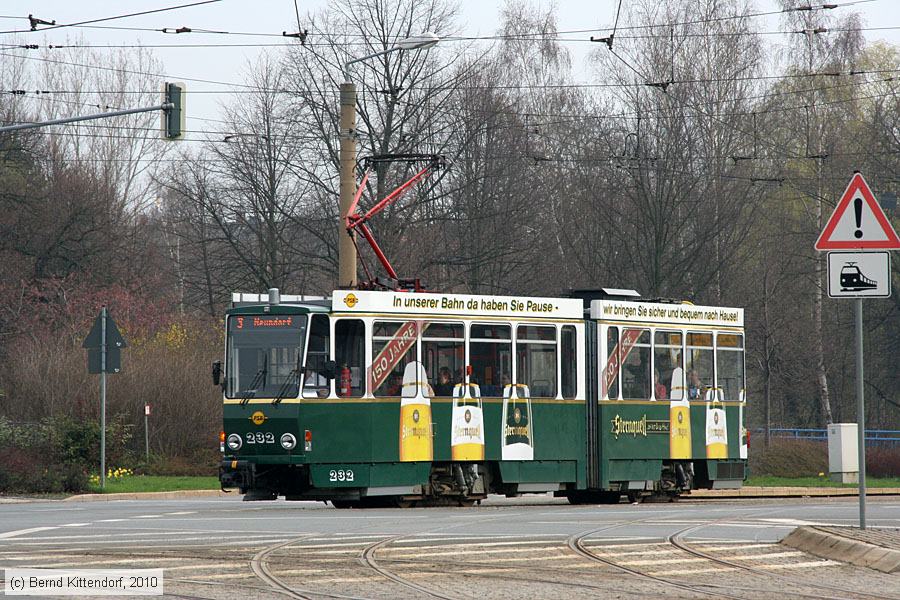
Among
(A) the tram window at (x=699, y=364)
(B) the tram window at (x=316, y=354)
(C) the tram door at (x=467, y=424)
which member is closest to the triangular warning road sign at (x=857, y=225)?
(B) the tram window at (x=316, y=354)

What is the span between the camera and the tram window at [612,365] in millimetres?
24219

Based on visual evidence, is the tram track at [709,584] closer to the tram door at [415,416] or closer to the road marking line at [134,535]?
the road marking line at [134,535]

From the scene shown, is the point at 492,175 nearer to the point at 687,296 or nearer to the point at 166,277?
the point at 687,296

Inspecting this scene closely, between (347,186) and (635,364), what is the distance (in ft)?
18.2

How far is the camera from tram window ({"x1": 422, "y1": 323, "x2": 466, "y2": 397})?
22.1 m

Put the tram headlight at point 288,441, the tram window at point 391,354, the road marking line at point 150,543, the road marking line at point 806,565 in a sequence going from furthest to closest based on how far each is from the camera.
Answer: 1. the tram window at point 391,354
2. the tram headlight at point 288,441
3. the road marking line at point 150,543
4. the road marking line at point 806,565

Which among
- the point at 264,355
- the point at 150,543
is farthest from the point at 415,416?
the point at 150,543

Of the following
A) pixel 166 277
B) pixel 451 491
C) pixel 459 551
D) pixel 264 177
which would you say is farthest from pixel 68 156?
pixel 459 551

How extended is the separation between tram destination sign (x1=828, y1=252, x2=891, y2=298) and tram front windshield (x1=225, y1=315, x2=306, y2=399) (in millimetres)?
8959

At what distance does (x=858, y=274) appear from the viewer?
558 inches

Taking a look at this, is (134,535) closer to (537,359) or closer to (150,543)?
(150,543)

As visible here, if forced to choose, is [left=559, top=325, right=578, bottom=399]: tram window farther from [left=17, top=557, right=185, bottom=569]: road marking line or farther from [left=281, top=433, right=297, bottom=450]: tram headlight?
[left=17, top=557, right=185, bottom=569]: road marking line

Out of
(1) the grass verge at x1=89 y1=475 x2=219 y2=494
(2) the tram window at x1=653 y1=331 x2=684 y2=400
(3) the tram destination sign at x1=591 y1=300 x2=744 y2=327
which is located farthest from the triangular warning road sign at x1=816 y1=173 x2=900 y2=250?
(1) the grass verge at x1=89 y1=475 x2=219 y2=494

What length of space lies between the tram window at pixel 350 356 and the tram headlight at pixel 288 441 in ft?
2.93
